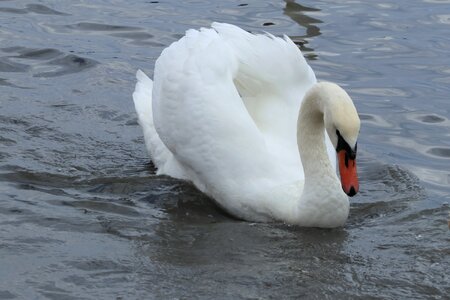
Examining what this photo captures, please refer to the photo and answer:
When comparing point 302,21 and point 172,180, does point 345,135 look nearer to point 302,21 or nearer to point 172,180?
point 172,180

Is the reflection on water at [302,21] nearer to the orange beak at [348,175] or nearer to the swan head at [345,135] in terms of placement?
the swan head at [345,135]

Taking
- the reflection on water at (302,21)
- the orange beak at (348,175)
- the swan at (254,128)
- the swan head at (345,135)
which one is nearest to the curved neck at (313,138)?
the swan at (254,128)

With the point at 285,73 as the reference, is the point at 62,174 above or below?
below

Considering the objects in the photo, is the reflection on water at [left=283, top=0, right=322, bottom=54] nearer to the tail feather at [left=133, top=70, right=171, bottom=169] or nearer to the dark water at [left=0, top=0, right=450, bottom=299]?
the dark water at [left=0, top=0, right=450, bottom=299]

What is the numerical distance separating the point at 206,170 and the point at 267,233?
64 cm

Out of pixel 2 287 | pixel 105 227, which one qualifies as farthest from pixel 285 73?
pixel 2 287

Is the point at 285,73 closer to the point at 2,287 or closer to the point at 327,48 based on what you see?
the point at 2,287

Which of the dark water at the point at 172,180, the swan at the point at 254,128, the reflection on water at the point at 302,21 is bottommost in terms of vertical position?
the reflection on water at the point at 302,21

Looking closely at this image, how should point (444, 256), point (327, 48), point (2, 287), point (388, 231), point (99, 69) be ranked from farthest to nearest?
1. point (327, 48)
2. point (99, 69)
3. point (388, 231)
4. point (444, 256)
5. point (2, 287)

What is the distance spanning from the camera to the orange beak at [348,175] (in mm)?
6508

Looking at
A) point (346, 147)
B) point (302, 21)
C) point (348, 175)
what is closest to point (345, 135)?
point (346, 147)

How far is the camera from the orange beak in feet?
21.4

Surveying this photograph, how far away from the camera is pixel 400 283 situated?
20.0 ft

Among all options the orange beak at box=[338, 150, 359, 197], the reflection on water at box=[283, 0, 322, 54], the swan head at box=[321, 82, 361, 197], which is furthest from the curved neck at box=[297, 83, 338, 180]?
the reflection on water at box=[283, 0, 322, 54]
